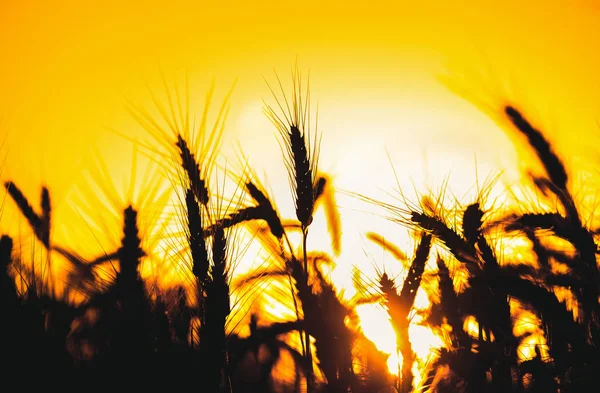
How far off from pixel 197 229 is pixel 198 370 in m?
0.56

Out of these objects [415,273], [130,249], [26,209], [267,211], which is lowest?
[415,273]

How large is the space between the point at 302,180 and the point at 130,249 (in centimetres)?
100

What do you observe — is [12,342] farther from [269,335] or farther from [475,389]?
[269,335]

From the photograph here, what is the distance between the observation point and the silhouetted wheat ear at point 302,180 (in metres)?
2.27

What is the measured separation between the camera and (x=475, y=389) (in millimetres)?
2441

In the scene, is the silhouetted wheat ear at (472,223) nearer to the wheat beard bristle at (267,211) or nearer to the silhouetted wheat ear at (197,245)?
the wheat beard bristle at (267,211)

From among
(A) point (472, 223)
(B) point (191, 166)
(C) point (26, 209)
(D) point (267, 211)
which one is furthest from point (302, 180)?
(C) point (26, 209)

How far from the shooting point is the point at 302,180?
7.47 ft

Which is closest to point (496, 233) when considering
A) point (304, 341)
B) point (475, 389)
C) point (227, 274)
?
point (475, 389)

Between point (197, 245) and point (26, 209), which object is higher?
point (26, 209)

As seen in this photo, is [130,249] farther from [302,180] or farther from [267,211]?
[302,180]

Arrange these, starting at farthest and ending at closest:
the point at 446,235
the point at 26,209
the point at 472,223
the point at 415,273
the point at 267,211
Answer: the point at 26,209, the point at 415,273, the point at 267,211, the point at 472,223, the point at 446,235

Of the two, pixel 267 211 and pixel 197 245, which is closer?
pixel 197 245

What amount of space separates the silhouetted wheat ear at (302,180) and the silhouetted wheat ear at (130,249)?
0.90m
